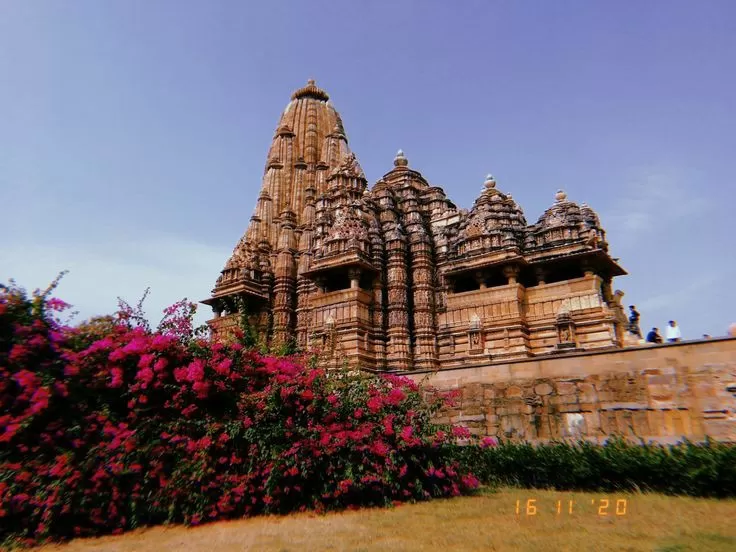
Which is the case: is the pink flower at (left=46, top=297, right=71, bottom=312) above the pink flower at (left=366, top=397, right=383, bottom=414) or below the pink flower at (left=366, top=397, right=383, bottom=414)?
above

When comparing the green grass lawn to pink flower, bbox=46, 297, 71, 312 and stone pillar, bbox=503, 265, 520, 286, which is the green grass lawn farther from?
stone pillar, bbox=503, 265, 520, 286

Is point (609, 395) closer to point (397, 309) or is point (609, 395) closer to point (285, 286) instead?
point (397, 309)

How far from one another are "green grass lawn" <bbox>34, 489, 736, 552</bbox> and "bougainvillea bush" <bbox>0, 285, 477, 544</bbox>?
38 cm

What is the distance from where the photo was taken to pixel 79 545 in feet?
19.6

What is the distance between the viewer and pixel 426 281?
23.6m

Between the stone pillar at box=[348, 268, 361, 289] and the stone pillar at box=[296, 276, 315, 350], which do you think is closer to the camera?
the stone pillar at box=[348, 268, 361, 289]

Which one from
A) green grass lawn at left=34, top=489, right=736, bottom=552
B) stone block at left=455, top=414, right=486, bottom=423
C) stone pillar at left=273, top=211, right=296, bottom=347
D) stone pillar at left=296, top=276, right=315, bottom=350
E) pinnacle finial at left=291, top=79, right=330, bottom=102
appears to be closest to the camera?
green grass lawn at left=34, top=489, right=736, bottom=552

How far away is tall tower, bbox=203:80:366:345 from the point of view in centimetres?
2861

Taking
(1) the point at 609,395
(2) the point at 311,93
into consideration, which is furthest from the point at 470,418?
(2) the point at 311,93

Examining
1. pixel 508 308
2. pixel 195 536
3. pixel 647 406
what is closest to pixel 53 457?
pixel 195 536

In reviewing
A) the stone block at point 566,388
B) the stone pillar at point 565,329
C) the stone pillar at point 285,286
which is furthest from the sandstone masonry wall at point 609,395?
the stone pillar at point 285,286

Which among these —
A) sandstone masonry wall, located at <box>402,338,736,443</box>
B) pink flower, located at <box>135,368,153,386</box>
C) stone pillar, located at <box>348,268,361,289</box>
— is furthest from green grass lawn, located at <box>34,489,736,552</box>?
stone pillar, located at <box>348,268,361,289</box>

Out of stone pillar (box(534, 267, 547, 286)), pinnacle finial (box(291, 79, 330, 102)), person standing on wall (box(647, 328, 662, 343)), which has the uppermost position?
pinnacle finial (box(291, 79, 330, 102))

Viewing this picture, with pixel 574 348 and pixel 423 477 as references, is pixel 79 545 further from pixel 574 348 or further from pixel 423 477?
pixel 574 348
